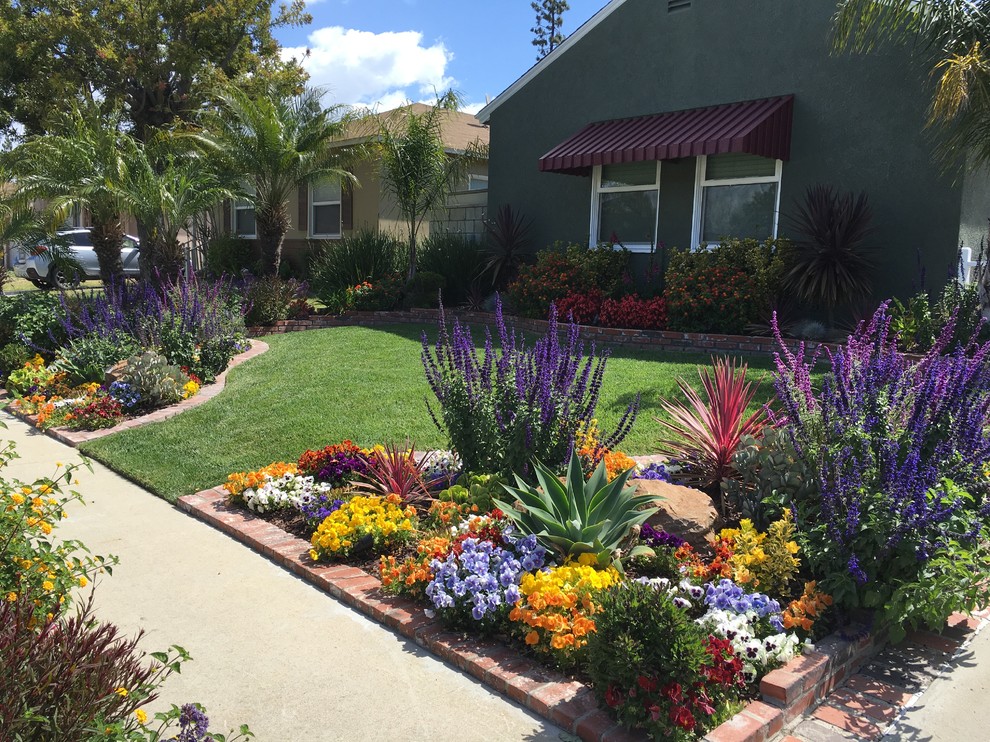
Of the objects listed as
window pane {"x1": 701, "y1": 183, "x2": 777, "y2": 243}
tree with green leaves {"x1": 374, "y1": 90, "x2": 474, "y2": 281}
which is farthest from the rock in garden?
tree with green leaves {"x1": 374, "y1": 90, "x2": 474, "y2": 281}

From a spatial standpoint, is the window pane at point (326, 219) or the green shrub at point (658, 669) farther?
the window pane at point (326, 219)

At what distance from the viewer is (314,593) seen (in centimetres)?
422

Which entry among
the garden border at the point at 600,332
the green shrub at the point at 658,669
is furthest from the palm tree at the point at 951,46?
the green shrub at the point at 658,669

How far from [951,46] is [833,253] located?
263 cm

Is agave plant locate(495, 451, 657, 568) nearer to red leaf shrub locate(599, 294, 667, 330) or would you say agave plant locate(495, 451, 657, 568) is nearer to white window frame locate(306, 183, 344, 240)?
red leaf shrub locate(599, 294, 667, 330)

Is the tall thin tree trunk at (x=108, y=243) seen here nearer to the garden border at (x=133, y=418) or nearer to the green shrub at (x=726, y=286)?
the garden border at (x=133, y=418)

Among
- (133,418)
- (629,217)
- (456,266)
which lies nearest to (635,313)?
(629,217)

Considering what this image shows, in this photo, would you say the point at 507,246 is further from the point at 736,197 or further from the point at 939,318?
the point at 939,318

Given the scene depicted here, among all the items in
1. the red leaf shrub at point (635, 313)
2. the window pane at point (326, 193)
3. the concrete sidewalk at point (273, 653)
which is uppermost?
the window pane at point (326, 193)

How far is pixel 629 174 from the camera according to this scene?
1298 cm

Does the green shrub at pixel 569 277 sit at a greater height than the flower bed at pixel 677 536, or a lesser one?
greater

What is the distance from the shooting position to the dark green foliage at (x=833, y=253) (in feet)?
31.5

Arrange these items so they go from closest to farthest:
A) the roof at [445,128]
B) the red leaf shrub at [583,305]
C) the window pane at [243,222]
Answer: the red leaf shrub at [583,305]
the roof at [445,128]
the window pane at [243,222]

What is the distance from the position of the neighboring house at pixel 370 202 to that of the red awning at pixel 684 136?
387 cm
